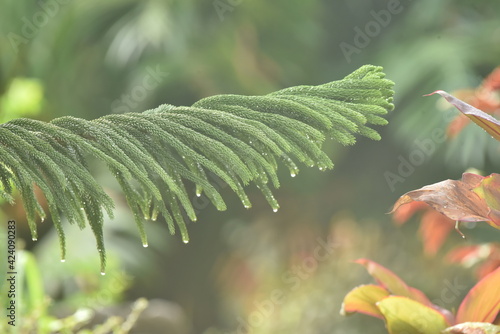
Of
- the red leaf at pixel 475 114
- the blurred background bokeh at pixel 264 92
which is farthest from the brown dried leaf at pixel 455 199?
the blurred background bokeh at pixel 264 92

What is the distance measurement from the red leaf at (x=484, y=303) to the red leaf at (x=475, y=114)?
0.32 ft

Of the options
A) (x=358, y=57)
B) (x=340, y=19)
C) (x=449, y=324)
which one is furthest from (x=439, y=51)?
(x=449, y=324)

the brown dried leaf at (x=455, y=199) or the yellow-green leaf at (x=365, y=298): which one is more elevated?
the brown dried leaf at (x=455, y=199)

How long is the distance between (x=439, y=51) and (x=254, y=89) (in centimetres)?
59

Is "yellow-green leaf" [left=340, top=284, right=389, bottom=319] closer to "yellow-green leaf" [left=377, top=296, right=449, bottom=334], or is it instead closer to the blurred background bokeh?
"yellow-green leaf" [left=377, top=296, right=449, bottom=334]

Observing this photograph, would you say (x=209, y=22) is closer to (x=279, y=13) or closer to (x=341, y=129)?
(x=279, y=13)

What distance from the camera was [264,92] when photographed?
2287 millimetres

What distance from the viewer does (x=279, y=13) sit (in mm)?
2492

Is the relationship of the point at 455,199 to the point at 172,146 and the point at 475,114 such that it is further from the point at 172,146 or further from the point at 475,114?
the point at 172,146

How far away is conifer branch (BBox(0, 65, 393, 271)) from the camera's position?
0.38 meters

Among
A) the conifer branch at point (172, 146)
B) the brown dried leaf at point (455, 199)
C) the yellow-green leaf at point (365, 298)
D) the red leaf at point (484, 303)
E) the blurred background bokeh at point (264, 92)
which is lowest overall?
the red leaf at point (484, 303)

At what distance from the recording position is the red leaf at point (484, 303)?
473 mm

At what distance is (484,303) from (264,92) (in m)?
1.84

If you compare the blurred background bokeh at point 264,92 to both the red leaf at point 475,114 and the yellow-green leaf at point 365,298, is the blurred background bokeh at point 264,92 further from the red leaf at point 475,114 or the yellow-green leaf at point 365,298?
the red leaf at point 475,114
